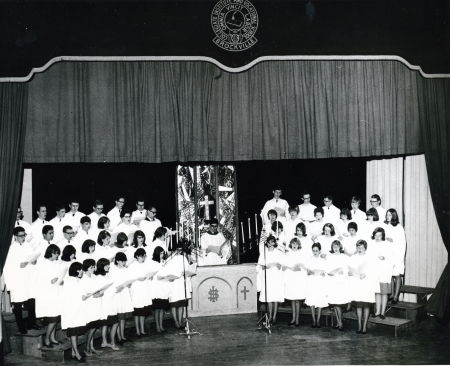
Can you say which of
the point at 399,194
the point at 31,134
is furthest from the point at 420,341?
the point at 31,134

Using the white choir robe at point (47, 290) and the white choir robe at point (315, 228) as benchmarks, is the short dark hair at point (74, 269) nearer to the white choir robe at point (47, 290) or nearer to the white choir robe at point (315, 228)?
the white choir robe at point (47, 290)

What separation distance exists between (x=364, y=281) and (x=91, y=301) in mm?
3674

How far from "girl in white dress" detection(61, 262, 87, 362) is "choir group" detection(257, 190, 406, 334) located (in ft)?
8.44

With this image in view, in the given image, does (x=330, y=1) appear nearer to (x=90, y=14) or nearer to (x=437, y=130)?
(x=437, y=130)

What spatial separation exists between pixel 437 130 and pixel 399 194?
1.72 m

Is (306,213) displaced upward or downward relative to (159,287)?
upward

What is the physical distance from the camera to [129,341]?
7.91m

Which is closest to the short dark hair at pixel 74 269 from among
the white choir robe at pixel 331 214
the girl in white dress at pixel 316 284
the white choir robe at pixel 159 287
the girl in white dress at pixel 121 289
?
the girl in white dress at pixel 121 289

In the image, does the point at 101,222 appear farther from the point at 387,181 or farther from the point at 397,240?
the point at 387,181

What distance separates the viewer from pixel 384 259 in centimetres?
824

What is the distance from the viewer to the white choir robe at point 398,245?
863 cm

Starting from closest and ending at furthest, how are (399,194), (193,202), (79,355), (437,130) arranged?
(79,355)
(437,130)
(399,194)
(193,202)

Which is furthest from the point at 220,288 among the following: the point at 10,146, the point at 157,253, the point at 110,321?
the point at 10,146

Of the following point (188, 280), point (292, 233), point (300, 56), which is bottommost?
point (188, 280)
